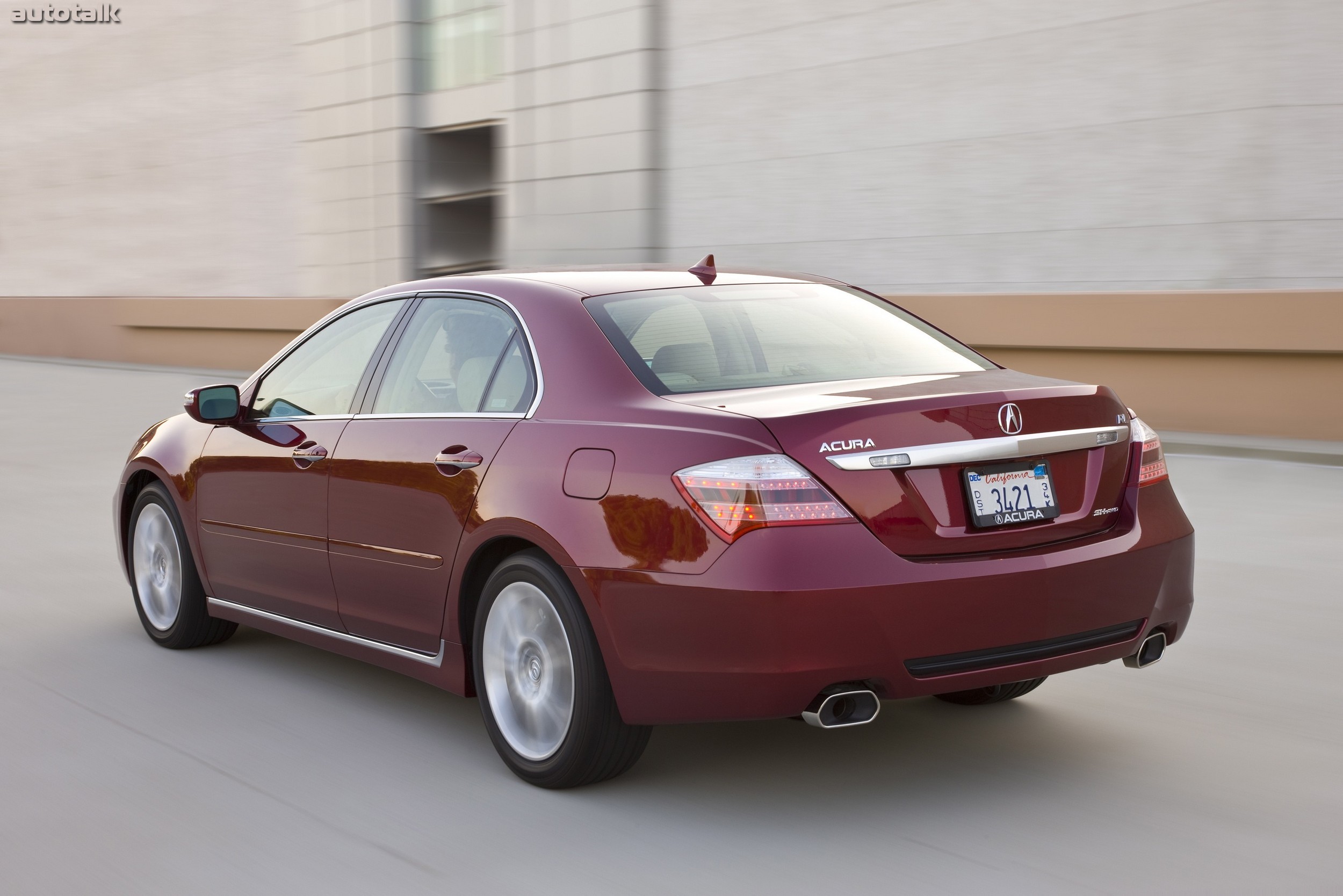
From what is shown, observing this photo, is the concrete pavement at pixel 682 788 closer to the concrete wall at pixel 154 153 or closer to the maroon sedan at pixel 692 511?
the maroon sedan at pixel 692 511

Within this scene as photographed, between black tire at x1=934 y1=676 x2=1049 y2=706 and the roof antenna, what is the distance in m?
1.57

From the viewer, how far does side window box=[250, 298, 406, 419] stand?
540 cm

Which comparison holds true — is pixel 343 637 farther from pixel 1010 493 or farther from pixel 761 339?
pixel 1010 493

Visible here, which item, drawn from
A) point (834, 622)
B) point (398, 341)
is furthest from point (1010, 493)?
point (398, 341)

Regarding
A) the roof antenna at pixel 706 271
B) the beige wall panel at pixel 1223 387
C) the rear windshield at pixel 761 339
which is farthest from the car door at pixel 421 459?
the beige wall panel at pixel 1223 387

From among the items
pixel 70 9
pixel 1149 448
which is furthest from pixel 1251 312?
pixel 70 9

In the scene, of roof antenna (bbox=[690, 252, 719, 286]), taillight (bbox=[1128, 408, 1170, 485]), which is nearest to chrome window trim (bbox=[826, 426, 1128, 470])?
taillight (bbox=[1128, 408, 1170, 485])

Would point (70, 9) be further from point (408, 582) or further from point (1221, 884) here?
point (1221, 884)

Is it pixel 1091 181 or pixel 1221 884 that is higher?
pixel 1091 181

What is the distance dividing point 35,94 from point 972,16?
28202mm

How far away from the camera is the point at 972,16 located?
48.0 feet

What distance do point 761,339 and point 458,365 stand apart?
1.00 m

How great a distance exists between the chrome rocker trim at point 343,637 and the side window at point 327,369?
0.74 m

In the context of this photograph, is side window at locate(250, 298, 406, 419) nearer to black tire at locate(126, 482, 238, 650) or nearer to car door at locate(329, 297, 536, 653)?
car door at locate(329, 297, 536, 653)
